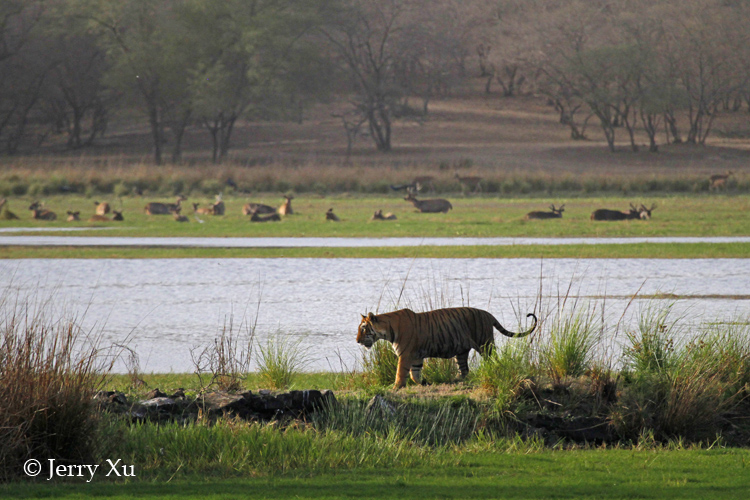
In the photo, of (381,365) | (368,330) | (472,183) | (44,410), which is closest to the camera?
(44,410)

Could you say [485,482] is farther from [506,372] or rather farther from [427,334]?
[427,334]

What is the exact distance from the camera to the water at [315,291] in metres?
12.3

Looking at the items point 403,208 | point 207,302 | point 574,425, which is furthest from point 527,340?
point 403,208

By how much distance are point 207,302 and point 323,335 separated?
11.4 ft

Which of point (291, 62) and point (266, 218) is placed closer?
point (266, 218)

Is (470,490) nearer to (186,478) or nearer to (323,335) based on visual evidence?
(186,478)

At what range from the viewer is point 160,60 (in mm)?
68875

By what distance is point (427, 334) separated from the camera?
339 inches

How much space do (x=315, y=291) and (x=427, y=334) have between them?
8.14m

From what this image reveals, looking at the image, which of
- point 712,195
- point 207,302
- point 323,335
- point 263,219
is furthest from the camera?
point 712,195

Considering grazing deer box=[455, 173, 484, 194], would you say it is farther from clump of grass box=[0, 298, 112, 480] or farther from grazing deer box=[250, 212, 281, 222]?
clump of grass box=[0, 298, 112, 480]

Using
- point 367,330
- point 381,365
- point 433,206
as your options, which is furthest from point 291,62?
point 367,330

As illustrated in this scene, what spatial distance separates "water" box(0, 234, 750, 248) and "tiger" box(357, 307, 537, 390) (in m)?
15.4

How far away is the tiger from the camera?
8.34 metres
